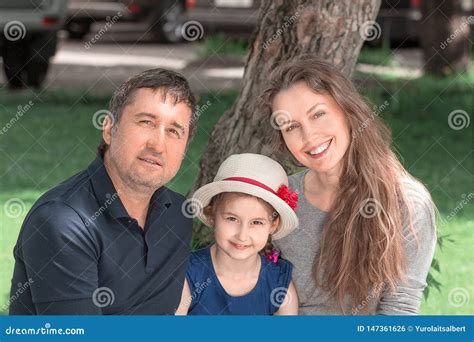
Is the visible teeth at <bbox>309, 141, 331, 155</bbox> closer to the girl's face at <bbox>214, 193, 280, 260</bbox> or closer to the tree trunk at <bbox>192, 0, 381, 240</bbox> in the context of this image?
the girl's face at <bbox>214, 193, 280, 260</bbox>

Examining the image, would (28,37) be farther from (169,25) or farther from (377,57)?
(169,25)

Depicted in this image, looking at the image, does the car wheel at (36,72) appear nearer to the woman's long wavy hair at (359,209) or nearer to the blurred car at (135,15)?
the blurred car at (135,15)

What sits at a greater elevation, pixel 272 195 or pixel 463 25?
pixel 463 25

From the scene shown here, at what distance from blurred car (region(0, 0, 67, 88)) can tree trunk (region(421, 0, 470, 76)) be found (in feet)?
14.6

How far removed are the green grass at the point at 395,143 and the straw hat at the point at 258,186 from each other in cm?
174

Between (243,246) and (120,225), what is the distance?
1.49ft

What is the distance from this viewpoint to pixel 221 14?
18156 mm

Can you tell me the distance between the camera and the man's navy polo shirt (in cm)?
321

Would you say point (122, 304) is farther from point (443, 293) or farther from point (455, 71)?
point (455, 71)

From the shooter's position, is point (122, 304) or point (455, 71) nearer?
point (122, 304)

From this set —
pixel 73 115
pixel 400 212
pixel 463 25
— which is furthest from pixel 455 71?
pixel 400 212

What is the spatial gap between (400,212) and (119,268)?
100 cm

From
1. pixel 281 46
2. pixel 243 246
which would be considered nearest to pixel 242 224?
pixel 243 246

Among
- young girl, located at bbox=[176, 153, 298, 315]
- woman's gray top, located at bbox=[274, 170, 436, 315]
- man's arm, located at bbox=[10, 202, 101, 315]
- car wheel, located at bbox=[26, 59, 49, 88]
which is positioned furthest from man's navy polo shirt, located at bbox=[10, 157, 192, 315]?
car wheel, located at bbox=[26, 59, 49, 88]
